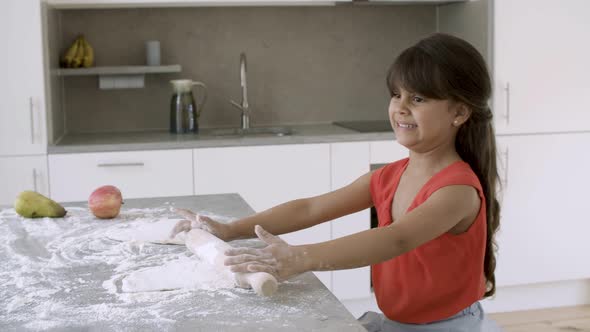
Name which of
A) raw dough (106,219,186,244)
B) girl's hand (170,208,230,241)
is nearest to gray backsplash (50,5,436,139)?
raw dough (106,219,186,244)

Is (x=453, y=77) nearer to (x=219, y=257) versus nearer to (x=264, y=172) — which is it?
(x=219, y=257)

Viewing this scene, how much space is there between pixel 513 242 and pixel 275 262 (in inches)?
93.9

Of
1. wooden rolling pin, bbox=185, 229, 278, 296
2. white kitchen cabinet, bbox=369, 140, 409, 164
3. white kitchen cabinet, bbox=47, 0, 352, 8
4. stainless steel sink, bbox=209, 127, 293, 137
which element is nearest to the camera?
wooden rolling pin, bbox=185, 229, 278, 296

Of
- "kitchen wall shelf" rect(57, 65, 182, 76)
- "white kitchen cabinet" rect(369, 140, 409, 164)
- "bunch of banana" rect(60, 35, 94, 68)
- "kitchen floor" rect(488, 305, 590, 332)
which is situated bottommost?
"kitchen floor" rect(488, 305, 590, 332)

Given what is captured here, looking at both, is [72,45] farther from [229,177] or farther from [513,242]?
[513,242]

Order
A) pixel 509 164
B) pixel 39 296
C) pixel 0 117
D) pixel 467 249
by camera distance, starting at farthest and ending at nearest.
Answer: pixel 509 164 < pixel 0 117 < pixel 467 249 < pixel 39 296

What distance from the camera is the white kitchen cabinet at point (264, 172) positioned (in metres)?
3.20

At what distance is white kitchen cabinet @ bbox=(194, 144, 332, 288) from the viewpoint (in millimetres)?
3203

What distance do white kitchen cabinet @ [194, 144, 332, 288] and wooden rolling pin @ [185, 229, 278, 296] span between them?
1.66m

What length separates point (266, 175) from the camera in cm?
324

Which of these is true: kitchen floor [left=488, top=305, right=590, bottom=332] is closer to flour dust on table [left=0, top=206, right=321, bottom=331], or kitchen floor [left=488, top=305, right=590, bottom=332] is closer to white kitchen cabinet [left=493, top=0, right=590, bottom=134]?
white kitchen cabinet [left=493, top=0, right=590, bottom=134]

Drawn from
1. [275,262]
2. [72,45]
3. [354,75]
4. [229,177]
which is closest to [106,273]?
[275,262]

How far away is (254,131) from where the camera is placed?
365 cm

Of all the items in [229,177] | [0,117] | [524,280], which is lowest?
[524,280]
